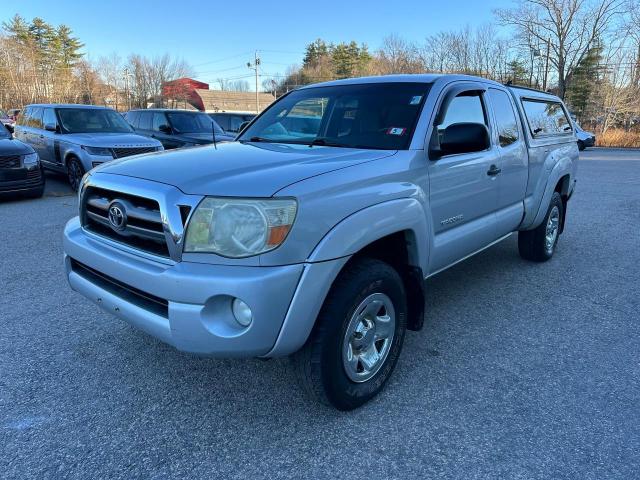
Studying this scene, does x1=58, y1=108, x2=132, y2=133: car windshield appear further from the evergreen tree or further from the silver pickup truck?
the evergreen tree

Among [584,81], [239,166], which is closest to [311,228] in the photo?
[239,166]

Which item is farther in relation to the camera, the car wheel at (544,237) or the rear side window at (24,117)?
the rear side window at (24,117)

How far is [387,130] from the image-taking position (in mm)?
3086

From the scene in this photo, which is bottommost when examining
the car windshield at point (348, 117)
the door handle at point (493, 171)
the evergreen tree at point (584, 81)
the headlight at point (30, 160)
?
the headlight at point (30, 160)

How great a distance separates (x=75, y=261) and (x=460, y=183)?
2604 mm

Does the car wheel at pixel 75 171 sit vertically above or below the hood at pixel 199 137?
below

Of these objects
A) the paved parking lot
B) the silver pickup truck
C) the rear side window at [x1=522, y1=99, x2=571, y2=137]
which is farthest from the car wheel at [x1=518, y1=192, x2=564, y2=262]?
the silver pickup truck

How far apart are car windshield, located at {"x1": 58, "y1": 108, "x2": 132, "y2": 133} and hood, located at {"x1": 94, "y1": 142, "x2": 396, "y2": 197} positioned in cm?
828

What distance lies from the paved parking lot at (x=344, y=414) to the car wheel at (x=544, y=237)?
0.97m

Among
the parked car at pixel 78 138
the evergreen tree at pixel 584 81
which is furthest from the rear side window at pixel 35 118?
the evergreen tree at pixel 584 81

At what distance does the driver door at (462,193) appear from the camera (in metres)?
3.09

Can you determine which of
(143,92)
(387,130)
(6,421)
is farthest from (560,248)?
(143,92)

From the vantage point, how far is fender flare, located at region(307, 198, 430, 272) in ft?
7.22

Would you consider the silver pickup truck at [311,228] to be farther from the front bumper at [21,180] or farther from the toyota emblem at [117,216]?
the front bumper at [21,180]
